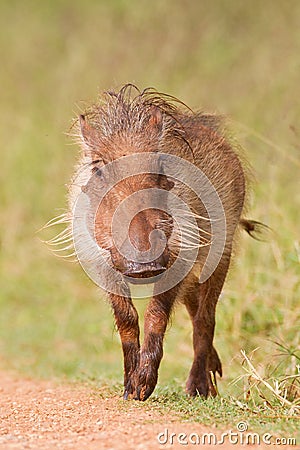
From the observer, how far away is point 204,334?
5281mm

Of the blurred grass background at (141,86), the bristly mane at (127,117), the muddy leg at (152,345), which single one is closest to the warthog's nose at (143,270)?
the muddy leg at (152,345)

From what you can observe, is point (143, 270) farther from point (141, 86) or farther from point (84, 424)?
point (141, 86)

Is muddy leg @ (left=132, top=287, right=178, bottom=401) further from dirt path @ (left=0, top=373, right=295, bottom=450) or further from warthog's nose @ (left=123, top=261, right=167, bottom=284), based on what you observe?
warthog's nose @ (left=123, top=261, right=167, bottom=284)

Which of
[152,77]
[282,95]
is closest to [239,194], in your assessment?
[282,95]

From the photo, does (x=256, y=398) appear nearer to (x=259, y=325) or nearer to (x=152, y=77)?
(x=259, y=325)

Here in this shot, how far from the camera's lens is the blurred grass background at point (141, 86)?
6605 millimetres

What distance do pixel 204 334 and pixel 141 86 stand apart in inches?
278

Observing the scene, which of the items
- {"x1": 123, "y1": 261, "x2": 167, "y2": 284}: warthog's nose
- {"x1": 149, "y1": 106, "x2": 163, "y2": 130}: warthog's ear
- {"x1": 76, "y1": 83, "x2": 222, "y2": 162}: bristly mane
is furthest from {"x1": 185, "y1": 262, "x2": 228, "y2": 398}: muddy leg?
{"x1": 123, "y1": 261, "x2": 167, "y2": 284}: warthog's nose

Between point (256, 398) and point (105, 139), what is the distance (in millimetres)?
1741

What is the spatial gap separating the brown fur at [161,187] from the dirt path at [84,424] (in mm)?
322

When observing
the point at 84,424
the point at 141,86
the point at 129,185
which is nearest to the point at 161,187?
the point at 129,185

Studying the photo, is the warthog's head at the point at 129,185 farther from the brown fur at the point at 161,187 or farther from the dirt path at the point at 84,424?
the dirt path at the point at 84,424

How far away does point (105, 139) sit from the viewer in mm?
4781

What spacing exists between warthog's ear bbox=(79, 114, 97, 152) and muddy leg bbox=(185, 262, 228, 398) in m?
1.12
